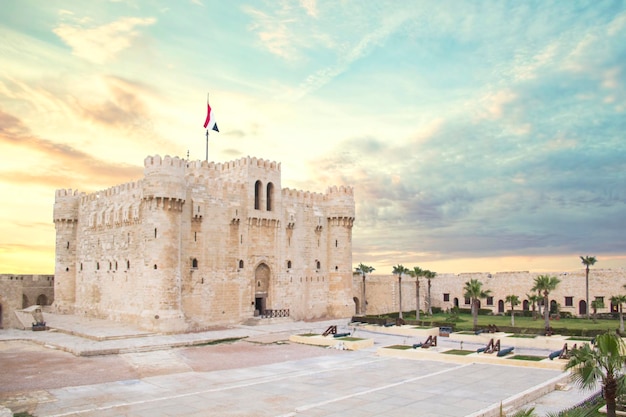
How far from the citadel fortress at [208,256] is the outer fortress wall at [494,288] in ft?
0.40

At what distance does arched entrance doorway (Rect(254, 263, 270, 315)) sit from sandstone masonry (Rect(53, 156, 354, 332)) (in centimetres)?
8

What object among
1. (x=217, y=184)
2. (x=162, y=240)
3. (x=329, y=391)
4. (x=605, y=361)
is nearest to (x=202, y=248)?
(x=162, y=240)

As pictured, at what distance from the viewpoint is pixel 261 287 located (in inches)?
1655

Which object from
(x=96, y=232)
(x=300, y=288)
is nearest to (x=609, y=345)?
(x=300, y=288)

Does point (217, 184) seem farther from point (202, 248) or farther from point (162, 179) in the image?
point (162, 179)

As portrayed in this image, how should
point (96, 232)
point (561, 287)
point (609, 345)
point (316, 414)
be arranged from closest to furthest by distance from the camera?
point (609, 345), point (316, 414), point (96, 232), point (561, 287)

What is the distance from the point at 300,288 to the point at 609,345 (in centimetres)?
3244

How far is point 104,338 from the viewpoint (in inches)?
1225

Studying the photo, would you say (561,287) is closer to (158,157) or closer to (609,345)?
(158,157)

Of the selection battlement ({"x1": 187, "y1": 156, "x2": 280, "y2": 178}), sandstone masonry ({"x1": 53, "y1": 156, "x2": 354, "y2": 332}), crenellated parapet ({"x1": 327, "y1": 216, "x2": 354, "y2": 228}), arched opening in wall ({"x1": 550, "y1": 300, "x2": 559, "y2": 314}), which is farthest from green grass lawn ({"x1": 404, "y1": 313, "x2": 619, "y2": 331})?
battlement ({"x1": 187, "y1": 156, "x2": 280, "y2": 178})

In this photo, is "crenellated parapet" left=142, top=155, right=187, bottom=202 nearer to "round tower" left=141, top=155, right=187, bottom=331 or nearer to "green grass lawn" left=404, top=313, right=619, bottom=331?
"round tower" left=141, top=155, right=187, bottom=331

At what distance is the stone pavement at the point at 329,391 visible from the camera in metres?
17.0

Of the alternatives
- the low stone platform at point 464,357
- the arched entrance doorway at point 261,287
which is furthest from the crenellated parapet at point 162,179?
the low stone platform at point 464,357

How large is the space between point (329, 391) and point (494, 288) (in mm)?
40070
